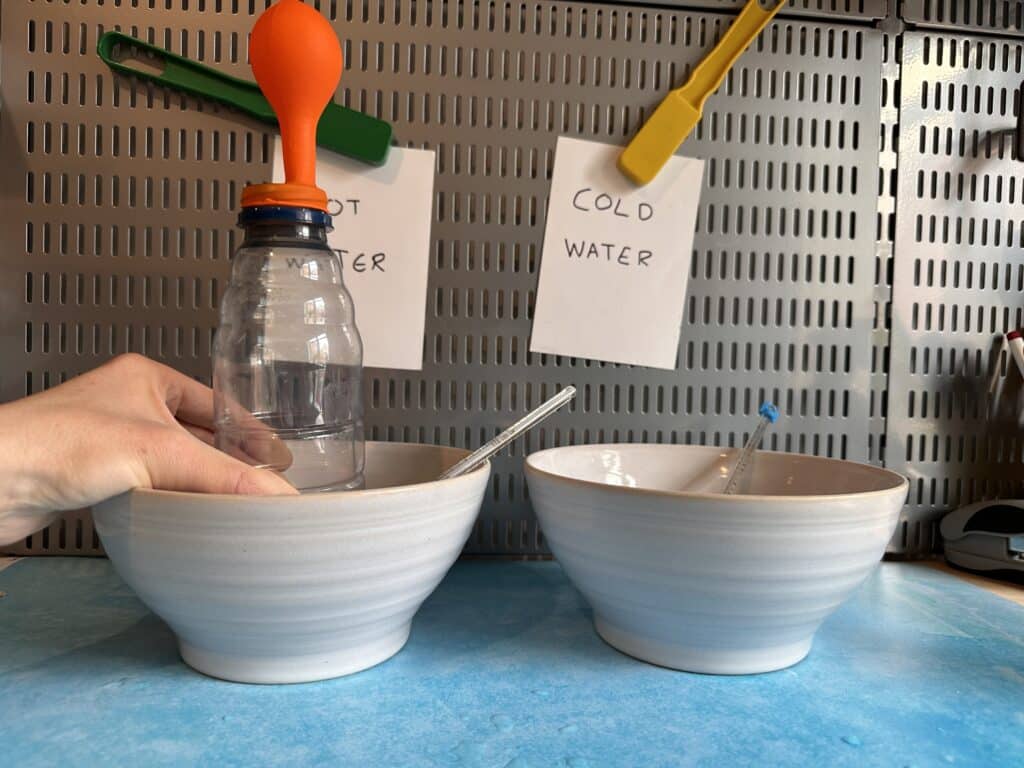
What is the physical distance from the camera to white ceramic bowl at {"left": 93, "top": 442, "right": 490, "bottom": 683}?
357 millimetres

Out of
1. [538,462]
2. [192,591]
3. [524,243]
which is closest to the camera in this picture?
[192,591]

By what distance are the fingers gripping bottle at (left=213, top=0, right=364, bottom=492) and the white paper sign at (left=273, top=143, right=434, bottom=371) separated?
3cm

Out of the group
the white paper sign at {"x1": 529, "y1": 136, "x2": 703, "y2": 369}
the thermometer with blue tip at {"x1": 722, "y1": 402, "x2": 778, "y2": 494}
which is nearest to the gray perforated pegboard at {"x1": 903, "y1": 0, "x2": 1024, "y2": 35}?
the white paper sign at {"x1": 529, "y1": 136, "x2": 703, "y2": 369}

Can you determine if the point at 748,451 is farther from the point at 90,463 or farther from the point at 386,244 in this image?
the point at 90,463

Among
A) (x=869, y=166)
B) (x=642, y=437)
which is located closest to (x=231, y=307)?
(x=642, y=437)

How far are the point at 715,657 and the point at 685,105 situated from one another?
471 mm

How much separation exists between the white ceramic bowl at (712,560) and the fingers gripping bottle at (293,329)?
201 mm

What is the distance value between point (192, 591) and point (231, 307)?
300mm

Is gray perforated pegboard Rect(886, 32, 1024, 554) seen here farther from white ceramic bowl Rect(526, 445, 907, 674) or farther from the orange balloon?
the orange balloon

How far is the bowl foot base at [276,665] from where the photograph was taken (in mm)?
408

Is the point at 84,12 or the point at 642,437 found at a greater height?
the point at 84,12

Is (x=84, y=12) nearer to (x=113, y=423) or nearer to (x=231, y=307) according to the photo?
(x=231, y=307)

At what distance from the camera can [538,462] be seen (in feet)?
1.73

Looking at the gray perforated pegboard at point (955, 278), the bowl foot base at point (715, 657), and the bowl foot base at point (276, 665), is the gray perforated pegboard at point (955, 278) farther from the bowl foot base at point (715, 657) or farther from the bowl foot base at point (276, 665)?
the bowl foot base at point (276, 665)
